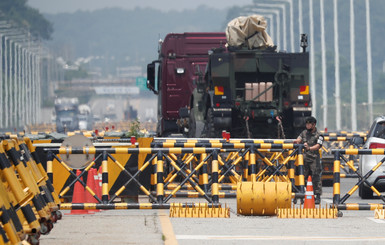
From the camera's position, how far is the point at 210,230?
14711mm

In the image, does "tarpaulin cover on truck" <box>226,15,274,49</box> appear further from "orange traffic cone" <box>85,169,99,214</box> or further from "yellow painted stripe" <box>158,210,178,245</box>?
"yellow painted stripe" <box>158,210,178,245</box>

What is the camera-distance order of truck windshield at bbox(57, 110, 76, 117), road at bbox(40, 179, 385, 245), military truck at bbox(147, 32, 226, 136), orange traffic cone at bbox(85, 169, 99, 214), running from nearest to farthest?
road at bbox(40, 179, 385, 245) < orange traffic cone at bbox(85, 169, 99, 214) < military truck at bbox(147, 32, 226, 136) < truck windshield at bbox(57, 110, 76, 117)

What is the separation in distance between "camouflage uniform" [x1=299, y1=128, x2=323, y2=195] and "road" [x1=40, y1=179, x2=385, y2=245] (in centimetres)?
204

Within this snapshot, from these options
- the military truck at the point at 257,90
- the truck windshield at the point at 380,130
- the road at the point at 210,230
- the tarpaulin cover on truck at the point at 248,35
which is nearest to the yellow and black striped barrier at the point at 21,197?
the road at the point at 210,230

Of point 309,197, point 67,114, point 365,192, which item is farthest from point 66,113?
point 309,197

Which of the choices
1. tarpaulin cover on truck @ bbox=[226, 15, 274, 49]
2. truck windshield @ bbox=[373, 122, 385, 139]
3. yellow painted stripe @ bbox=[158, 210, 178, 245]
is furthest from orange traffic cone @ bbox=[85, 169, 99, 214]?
tarpaulin cover on truck @ bbox=[226, 15, 274, 49]

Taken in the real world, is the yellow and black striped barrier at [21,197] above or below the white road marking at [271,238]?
above

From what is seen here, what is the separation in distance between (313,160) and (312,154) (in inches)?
4.0

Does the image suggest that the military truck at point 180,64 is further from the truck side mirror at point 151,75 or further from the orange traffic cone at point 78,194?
the orange traffic cone at point 78,194

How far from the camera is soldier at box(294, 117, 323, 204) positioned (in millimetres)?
19297

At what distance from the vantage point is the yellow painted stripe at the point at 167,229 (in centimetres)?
1341

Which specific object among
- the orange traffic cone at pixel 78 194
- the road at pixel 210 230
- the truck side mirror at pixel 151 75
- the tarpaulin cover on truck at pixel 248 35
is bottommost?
the road at pixel 210 230

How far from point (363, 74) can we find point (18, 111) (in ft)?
204

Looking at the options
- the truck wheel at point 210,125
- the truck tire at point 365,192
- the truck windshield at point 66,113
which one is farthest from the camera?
the truck windshield at point 66,113
